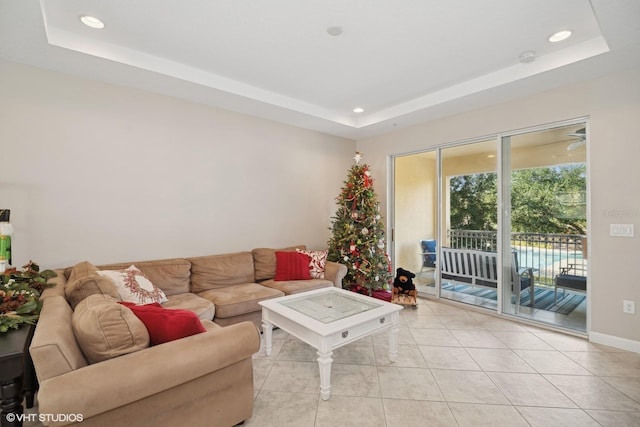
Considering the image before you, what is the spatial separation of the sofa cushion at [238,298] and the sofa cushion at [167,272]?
0.25 meters

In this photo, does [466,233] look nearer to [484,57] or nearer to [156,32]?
[484,57]

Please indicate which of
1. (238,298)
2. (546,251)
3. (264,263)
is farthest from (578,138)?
(238,298)

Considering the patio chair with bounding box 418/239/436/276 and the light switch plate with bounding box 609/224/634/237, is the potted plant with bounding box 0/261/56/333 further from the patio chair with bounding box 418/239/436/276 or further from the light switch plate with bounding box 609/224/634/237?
the light switch plate with bounding box 609/224/634/237

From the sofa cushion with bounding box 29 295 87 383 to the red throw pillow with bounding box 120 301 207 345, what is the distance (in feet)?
1.00

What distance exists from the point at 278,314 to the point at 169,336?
45.6 inches

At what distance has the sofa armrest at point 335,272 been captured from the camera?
4090 mm

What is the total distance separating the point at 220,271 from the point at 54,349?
2.35 metres

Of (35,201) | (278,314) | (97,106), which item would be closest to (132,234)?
(35,201)

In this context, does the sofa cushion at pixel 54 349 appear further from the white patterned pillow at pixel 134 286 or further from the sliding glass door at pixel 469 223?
the sliding glass door at pixel 469 223

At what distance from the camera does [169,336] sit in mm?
1641

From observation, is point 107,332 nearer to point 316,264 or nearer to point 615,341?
point 316,264

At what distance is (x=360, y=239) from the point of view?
4.46m

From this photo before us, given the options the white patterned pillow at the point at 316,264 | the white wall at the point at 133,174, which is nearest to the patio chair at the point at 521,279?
the white patterned pillow at the point at 316,264

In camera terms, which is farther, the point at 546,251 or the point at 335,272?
the point at 335,272
